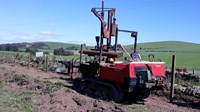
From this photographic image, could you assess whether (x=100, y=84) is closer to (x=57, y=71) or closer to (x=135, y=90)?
(x=135, y=90)

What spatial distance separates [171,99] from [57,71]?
547 inches

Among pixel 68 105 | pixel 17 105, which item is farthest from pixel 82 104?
pixel 17 105

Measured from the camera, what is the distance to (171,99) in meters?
14.2

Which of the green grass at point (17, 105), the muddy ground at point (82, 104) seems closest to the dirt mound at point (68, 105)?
the muddy ground at point (82, 104)

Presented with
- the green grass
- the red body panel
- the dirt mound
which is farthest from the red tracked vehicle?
the green grass

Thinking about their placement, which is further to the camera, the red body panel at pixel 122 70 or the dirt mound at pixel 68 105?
the red body panel at pixel 122 70

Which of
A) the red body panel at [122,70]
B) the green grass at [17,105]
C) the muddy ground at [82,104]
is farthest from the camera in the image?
the red body panel at [122,70]

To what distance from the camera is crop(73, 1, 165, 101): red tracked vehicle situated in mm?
12992

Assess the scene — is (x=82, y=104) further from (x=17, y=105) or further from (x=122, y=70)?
(x=122, y=70)

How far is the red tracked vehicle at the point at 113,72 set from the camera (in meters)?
13.0

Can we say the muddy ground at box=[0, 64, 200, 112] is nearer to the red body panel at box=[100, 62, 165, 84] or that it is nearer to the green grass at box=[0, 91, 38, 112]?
the green grass at box=[0, 91, 38, 112]

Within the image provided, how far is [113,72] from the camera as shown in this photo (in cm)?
1362

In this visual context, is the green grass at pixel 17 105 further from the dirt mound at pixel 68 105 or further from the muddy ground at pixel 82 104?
the dirt mound at pixel 68 105

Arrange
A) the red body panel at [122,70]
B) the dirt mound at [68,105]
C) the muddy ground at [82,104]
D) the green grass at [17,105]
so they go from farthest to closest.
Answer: the red body panel at [122,70]
the muddy ground at [82,104]
the dirt mound at [68,105]
the green grass at [17,105]
